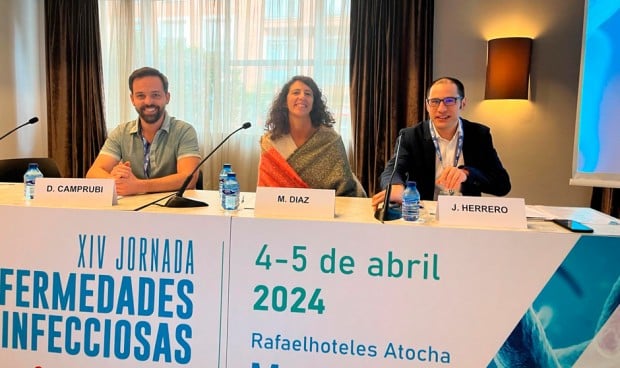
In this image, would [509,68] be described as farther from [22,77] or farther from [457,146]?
[22,77]

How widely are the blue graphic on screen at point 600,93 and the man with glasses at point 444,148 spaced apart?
0.70 meters

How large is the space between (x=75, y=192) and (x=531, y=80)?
9.23ft

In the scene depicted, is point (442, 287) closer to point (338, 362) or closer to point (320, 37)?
point (338, 362)

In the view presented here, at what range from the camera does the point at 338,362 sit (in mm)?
1186

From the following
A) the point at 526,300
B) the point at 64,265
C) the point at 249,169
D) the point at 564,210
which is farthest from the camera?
the point at 249,169

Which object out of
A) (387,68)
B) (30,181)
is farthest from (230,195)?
(387,68)

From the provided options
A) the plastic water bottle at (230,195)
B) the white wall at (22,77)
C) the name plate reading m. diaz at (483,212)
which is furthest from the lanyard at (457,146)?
the white wall at (22,77)

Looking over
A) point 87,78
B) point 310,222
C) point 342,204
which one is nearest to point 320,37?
point 87,78

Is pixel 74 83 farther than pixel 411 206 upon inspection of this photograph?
Yes

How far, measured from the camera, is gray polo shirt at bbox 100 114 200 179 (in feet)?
7.08

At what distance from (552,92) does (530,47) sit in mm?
345

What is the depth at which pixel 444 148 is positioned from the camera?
1960 millimetres

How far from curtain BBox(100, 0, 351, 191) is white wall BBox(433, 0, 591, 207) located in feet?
2.44

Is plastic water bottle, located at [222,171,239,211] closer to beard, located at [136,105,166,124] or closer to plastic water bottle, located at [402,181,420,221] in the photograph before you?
plastic water bottle, located at [402,181,420,221]
